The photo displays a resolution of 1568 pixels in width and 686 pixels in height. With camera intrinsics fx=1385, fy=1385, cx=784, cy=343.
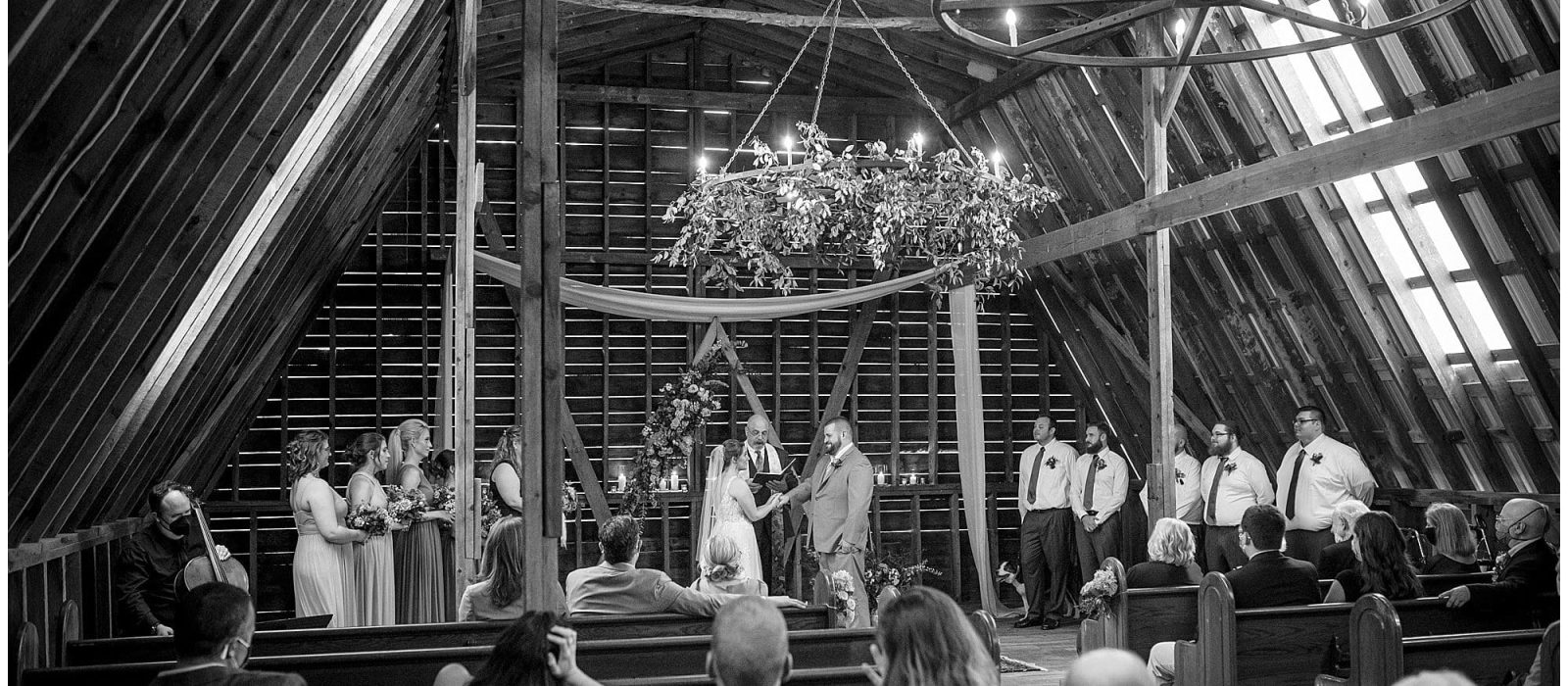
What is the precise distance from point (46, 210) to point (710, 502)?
6.64 meters

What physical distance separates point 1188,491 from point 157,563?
7.06 metres

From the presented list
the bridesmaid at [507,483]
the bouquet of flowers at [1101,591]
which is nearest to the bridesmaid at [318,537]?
the bridesmaid at [507,483]


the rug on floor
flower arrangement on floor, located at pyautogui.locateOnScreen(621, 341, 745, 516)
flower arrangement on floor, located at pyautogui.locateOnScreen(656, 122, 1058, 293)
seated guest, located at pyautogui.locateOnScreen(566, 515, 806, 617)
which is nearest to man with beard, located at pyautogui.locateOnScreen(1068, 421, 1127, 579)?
the rug on floor

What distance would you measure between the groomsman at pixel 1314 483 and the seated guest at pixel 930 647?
22.2 ft

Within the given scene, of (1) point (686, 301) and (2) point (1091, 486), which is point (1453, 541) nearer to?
(2) point (1091, 486)

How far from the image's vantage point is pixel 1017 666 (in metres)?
8.46

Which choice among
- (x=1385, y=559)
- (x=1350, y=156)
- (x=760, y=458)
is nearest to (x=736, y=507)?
(x=760, y=458)

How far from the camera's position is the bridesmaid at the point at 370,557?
7.83 metres

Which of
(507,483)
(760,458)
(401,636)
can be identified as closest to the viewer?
(401,636)

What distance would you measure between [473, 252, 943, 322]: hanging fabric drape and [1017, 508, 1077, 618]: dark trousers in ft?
7.06

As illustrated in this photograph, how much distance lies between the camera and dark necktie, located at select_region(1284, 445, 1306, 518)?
9.21 metres

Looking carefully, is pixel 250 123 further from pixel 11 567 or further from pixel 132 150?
pixel 11 567

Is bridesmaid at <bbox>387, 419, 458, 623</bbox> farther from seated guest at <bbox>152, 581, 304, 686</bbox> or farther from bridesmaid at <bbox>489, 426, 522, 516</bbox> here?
seated guest at <bbox>152, 581, 304, 686</bbox>

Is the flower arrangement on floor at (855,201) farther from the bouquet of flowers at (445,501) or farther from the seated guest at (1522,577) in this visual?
the seated guest at (1522,577)
